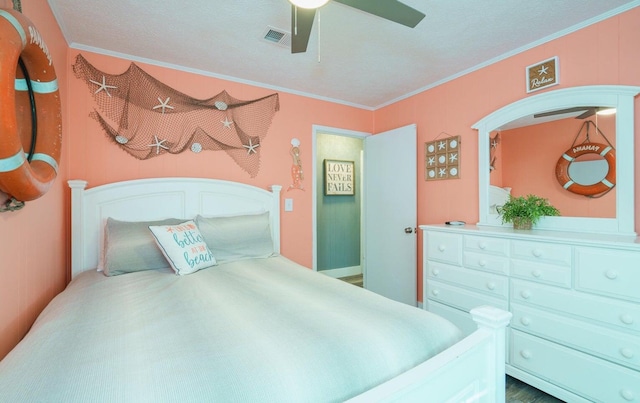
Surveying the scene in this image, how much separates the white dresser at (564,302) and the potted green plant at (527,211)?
0.19m

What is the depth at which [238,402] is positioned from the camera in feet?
2.24

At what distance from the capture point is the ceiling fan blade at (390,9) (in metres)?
1.30

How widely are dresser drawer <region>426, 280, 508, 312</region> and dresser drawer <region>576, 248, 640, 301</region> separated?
0.49m

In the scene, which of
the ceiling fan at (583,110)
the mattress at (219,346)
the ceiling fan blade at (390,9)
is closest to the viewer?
the mattress at (219,346)

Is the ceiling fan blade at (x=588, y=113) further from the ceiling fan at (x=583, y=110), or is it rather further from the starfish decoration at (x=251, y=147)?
the starfish decoration at (x=251, y=147)

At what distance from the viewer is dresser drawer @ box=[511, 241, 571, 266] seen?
64.4 inches

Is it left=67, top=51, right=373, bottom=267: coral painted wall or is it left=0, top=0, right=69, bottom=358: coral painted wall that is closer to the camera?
left=0, top=0, right=69, bottom=358: coral painted wall

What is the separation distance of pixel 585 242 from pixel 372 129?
2.48 m

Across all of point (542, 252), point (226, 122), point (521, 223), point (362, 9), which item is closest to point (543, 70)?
point (521, 223)

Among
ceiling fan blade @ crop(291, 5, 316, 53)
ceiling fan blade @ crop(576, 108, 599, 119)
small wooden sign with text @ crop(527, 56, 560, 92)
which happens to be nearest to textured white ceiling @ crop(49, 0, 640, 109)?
small wooden sign with text @ crop(527, 56, 560, 92)

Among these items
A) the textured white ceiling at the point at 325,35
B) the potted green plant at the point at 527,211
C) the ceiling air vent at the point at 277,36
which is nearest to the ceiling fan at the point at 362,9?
the textured white ceiling at the point at 325,35

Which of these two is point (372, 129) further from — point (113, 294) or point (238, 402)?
point (238, 402)

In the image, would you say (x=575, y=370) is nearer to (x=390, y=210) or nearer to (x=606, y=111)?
(x=606, y=111)

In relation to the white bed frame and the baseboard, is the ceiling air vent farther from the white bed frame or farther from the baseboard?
the baseboard
